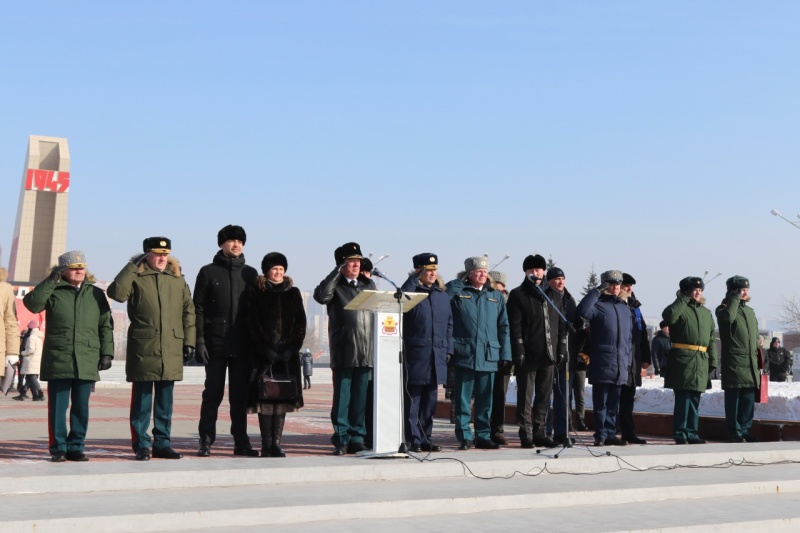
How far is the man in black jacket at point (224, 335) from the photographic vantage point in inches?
373

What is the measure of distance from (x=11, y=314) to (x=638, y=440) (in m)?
6.87

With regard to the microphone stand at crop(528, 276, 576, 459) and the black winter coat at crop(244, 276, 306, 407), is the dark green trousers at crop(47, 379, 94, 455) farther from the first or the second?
the microphone stand at crop(528, 276, 576, 459)

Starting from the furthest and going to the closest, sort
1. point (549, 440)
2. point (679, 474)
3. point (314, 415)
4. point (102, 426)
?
point (314, 415) → point (102, 426) → point (549, 440) → point (679, 474)

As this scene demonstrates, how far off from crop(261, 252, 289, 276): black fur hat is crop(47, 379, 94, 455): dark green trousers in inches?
71.0

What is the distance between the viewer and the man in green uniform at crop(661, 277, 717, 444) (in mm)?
12086

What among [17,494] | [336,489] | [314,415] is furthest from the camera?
[314,415]

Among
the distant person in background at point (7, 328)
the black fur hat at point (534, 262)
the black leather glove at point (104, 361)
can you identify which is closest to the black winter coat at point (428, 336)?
the black fur hat at point (534, 262)

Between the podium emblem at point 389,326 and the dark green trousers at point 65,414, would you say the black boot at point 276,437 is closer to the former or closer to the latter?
the podium emblem at point 389,326

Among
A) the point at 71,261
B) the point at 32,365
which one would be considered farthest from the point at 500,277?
the point at 32,365

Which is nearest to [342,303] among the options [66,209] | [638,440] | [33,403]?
[638,440]

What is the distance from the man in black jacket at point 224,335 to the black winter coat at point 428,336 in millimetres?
1628

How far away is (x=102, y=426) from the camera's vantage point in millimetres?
13352

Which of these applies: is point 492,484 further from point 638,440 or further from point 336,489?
point 638,440

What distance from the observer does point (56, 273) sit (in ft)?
29.5
